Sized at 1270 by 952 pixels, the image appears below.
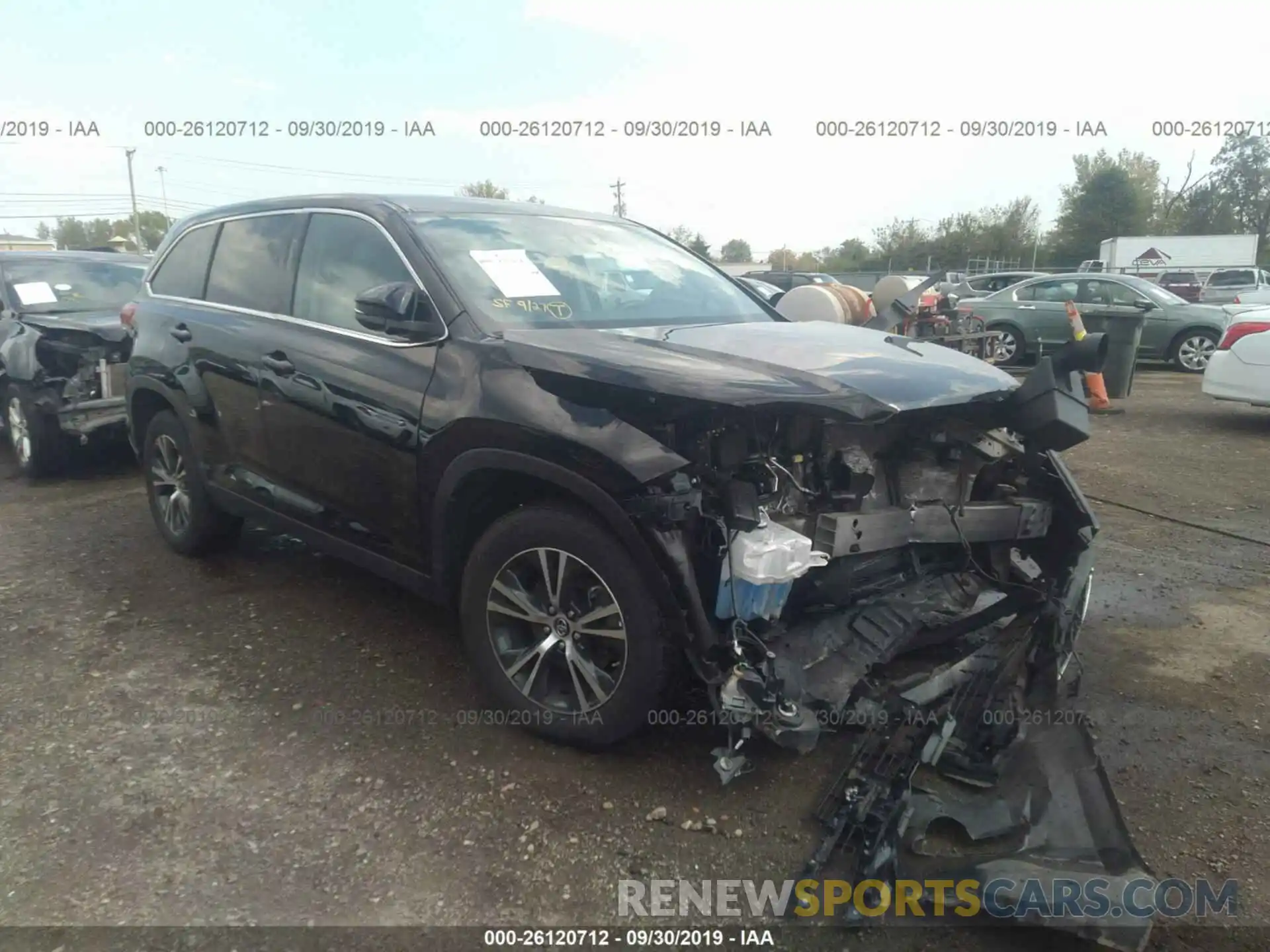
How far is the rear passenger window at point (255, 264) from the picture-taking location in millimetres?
3988

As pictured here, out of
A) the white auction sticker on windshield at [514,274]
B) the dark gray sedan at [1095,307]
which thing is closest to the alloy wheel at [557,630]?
the white auction sticker on windshield at [514,274]

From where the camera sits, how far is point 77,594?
4.54m

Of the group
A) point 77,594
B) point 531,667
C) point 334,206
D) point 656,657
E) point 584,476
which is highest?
point 334,206

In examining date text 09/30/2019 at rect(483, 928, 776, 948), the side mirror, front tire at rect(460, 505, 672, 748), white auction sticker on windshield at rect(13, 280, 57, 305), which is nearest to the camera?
date text 09/30/2019 at rect(483, 928, 776, 948)

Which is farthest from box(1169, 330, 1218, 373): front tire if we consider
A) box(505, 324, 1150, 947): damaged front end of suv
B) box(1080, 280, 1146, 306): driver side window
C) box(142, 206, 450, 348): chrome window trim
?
box(142, 206, 450, 348): chrome window trim

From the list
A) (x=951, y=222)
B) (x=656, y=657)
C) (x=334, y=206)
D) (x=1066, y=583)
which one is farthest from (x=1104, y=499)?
(x=951, y=222)

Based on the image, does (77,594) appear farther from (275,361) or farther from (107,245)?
(107,245)

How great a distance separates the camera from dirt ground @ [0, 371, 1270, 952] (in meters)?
2.44

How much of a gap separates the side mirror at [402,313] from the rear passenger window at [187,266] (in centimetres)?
186

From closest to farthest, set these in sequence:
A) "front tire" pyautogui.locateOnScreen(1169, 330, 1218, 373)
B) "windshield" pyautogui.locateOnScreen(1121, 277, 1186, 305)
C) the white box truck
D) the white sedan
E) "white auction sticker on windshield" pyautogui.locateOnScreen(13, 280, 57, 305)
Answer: "white auction sticker on windshield" pyautogui.locateOnScreen(13, 280, 57, 305) < the white sedan < "front tire" pyautogui.locateOnScreen(1169, 330, 1218, 373) < "windshield" pyautogui.locateOnScreen(1121, 277, 1186, 305) < the white box truck

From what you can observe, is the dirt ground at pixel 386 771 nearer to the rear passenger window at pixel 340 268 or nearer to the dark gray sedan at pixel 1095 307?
the rear passenger window at pixel 340 268

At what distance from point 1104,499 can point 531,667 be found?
4856 millimetres

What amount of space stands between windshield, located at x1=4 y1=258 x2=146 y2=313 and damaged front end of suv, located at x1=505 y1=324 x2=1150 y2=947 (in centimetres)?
616

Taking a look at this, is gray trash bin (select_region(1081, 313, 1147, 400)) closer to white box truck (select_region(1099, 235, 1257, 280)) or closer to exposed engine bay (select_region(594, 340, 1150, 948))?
exposed engine bay (select_region(594, 340, 1150, 948))
